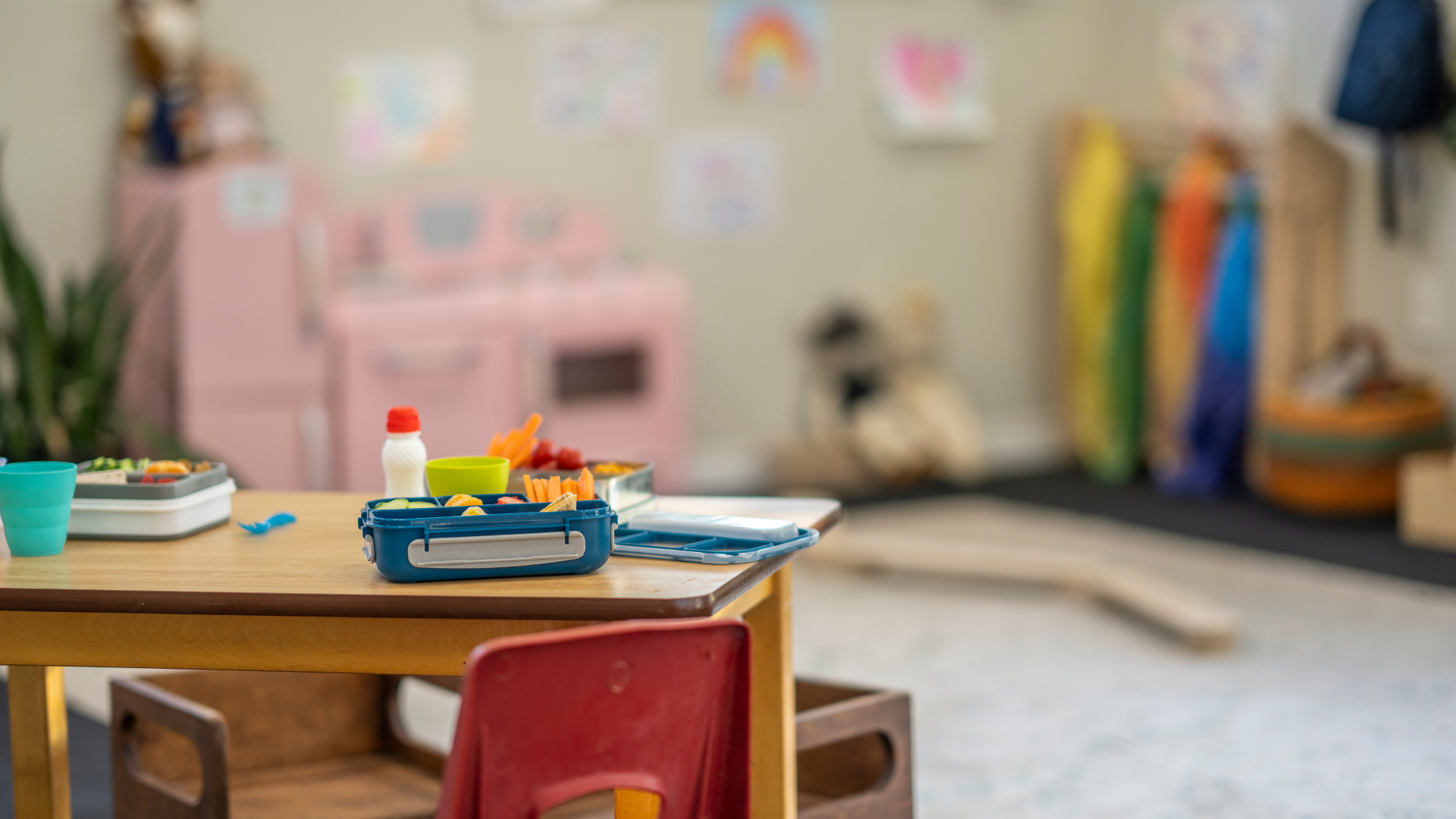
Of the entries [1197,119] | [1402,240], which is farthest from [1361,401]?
[1197,119]

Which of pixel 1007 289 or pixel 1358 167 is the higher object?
pixel 1358 167

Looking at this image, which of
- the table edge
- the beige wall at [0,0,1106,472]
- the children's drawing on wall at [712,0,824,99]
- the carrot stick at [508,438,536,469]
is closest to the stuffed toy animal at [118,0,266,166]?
the beige wall at [0,0,1106,472]

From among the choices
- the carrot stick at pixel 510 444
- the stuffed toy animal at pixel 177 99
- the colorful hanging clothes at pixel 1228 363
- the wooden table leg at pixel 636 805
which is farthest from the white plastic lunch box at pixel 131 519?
the colorful hanging clothes at pixel 1228 363

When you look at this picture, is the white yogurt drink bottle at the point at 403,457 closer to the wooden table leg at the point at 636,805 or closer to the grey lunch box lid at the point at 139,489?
the grey lunch box lid at the point at 139,489

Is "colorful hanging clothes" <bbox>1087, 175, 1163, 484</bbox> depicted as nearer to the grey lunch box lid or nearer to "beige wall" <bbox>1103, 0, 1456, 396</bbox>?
"beige wall" <bbox>1103, 0, 1456, 396</bbox>

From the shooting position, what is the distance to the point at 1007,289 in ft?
19.2

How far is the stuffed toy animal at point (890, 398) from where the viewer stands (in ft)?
17.3

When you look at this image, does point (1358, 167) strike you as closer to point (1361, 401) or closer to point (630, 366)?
point (1361, 401)

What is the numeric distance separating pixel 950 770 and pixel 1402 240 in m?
2.62

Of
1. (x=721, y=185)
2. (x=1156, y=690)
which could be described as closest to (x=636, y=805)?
(x=1156, y=690)

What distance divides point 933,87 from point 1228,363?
1.47m

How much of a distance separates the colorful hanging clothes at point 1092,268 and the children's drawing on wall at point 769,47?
39.0 inches

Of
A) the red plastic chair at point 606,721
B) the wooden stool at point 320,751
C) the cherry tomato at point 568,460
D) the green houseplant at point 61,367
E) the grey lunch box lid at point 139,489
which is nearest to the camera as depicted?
the red plastic chair at point 606,721

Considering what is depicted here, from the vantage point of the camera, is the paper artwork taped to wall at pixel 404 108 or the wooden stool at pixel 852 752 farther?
the paper artwork taped to wall at pixel 404 108
